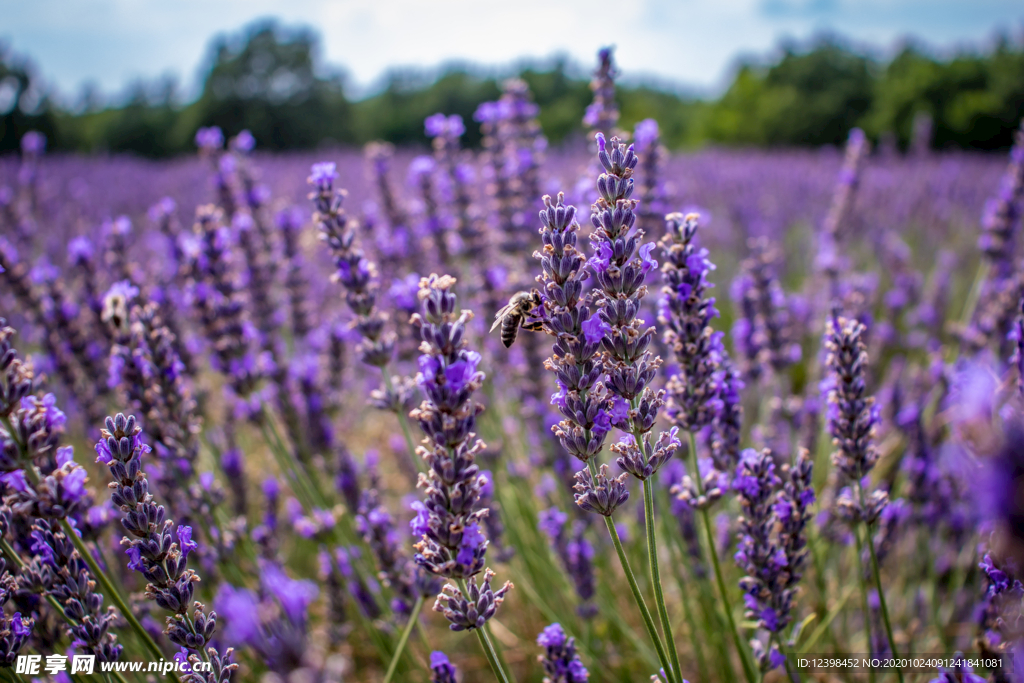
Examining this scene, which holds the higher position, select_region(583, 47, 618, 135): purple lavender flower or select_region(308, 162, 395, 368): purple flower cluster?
select_region(583, 47, 618, 135): purple lavender flower

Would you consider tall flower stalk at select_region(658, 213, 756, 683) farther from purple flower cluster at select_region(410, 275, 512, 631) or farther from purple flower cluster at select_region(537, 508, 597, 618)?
purple flower cluster at select_region(537, 508, 597, 618)

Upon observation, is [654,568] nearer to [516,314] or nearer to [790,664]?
[516,314]

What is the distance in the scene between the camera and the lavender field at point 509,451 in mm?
1383

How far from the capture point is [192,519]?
290 centimetres

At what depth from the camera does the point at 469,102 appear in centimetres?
2442

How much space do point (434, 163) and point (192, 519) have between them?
248 cm

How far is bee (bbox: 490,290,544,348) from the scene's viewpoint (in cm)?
195

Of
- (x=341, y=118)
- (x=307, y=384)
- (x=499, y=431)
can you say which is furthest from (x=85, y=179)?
(x=341, y=118)

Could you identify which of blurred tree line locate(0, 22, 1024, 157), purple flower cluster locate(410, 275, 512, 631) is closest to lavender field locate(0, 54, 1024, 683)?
purple flower cluster locate(410, 275, 512, 631)

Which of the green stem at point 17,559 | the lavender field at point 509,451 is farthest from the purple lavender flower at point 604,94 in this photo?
the green stem at point 17,559

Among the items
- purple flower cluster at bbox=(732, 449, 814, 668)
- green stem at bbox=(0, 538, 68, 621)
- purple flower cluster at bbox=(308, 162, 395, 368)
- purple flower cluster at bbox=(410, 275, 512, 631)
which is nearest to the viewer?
purple flower cluster at bbox=(410, 275, 512, 631)

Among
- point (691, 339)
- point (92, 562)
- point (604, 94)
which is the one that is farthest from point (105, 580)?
point (604, 94)

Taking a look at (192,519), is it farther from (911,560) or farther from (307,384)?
(911,560)

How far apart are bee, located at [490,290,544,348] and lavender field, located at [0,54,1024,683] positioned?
20 millimetres
